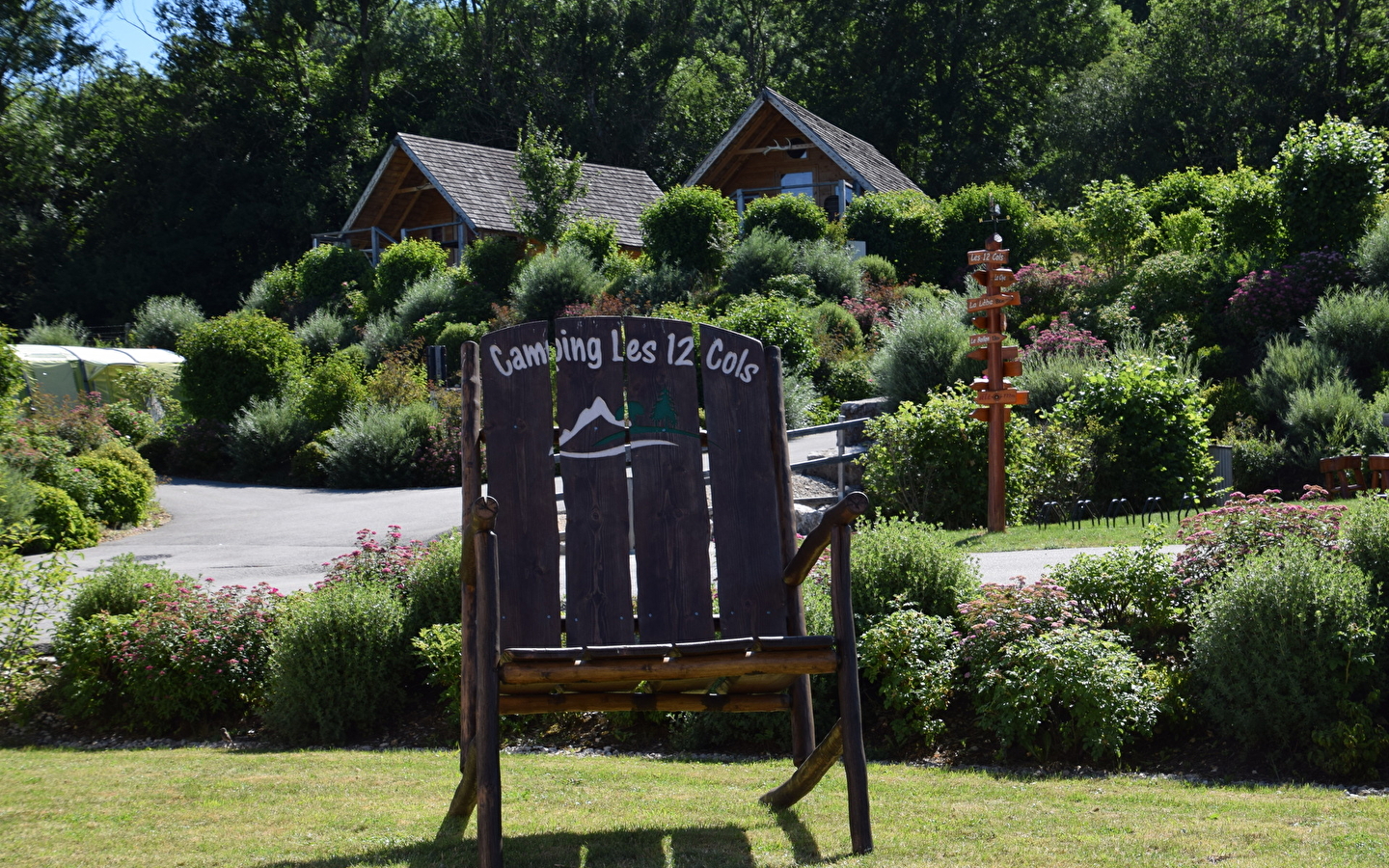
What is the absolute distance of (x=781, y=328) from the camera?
17.6m

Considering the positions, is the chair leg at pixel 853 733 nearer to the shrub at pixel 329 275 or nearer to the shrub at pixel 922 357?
the shrub at pixel 922 357

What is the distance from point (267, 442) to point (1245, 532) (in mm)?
16401

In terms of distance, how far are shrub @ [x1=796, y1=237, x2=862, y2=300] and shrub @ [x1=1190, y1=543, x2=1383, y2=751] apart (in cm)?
1686

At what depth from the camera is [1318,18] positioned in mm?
31906

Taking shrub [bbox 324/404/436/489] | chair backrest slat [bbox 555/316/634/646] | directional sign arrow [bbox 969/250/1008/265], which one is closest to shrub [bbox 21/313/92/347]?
shrub [bbox 324/404/436/489]

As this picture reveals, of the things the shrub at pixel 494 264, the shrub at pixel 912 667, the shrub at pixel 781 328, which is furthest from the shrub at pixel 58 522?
the shrub at pixel 494 264

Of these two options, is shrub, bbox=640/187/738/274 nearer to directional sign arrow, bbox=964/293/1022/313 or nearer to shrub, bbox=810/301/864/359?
shrub, bbox=810/301/864/359

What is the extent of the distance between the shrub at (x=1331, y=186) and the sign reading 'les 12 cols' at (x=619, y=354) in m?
15.1

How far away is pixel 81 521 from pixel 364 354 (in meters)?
10.4

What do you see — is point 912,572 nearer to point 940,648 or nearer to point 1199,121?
point 940,648

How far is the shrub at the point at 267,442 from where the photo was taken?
19000 millimetres

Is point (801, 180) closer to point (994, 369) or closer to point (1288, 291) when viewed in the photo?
point (1288, 291)

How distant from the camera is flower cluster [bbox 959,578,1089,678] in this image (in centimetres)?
559

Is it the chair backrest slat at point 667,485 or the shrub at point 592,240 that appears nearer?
the chair backrest slat at point 667,485
